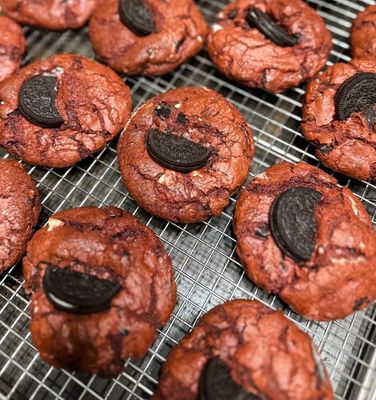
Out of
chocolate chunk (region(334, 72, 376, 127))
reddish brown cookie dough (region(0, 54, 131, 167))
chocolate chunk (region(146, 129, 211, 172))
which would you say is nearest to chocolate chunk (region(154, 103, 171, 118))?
chocolate chunk (region(146, 129, 211, 172))

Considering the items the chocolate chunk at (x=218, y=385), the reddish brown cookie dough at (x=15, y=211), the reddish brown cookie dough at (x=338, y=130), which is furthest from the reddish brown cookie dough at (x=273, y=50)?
the chocolate chunk at (x=218, y=385)

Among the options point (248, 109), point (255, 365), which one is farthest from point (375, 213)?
point (255, 365)

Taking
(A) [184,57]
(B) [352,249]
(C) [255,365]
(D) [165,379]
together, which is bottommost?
(D) [165,379]

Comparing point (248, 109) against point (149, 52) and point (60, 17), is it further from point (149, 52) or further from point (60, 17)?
point (60, 17)

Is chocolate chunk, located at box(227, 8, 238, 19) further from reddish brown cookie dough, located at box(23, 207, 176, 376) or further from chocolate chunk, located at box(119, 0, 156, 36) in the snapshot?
reddish brown cookie dough, located at box(23, 207, 176, 376)

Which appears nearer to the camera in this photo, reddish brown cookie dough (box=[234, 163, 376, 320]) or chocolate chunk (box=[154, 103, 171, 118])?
reddish brown cookie dough (box=[234, 163, 376, 320])

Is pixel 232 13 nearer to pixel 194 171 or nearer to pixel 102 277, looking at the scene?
pixel 194 171
